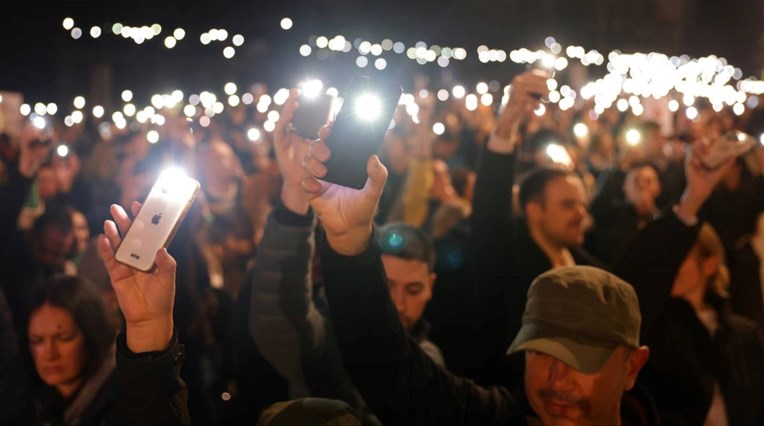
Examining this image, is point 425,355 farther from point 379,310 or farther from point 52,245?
point 52,245

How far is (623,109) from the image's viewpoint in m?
17.7

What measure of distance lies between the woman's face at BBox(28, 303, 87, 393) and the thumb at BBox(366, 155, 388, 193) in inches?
66.3

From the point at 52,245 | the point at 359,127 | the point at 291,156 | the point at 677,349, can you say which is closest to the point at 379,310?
the point at 359,127

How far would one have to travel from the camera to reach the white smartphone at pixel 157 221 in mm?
2309

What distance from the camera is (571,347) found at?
2.56 meters

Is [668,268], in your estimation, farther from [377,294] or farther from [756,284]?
[756,284]

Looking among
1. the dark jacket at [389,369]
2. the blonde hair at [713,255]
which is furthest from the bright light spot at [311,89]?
the blonde hair at [713,255]

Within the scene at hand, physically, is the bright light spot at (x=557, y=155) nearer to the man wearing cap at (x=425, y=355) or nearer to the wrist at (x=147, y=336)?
the man wearing cap at (x=425, y=355)

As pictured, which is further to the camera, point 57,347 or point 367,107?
point 57,347

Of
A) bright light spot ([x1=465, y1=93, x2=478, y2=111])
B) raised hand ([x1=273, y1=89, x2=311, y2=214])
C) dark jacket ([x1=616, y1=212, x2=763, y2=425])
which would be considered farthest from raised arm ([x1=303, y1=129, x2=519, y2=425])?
bright light spot ([x1=465, y1=93, x2=478, y2=111])

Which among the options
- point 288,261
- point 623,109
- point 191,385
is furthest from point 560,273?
point 623,109

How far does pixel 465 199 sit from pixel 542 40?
17.4m

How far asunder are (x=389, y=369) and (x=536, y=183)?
7.49 feet

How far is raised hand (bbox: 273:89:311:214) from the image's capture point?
3.18 metres
